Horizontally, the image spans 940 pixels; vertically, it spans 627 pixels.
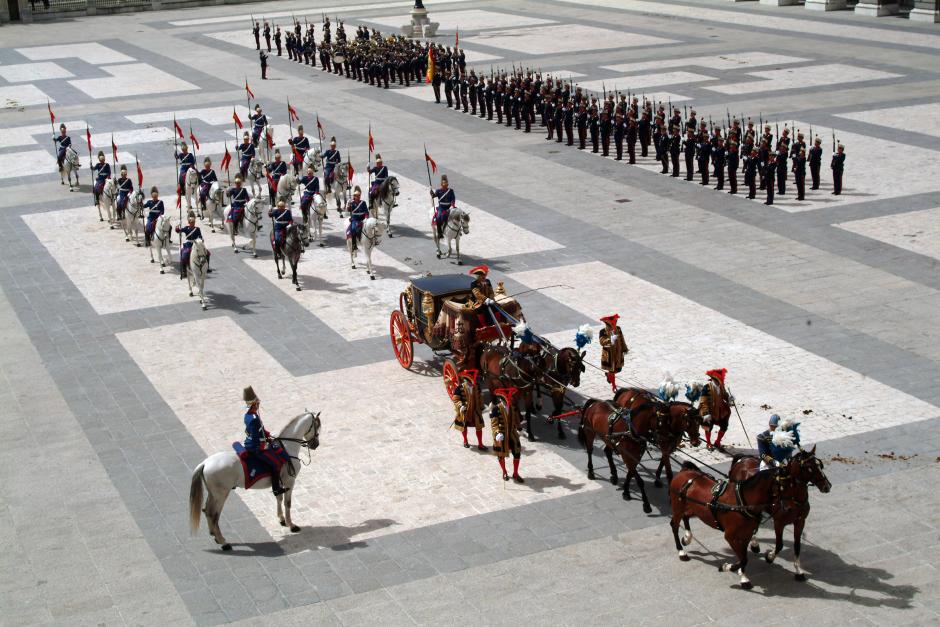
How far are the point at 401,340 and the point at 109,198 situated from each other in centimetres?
1237

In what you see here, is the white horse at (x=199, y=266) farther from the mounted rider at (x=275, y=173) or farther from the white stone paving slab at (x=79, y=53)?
the white stone paving slab at (x=79, y=53)

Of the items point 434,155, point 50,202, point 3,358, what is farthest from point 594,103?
point 3,358

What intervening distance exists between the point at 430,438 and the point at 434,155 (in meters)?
19.0

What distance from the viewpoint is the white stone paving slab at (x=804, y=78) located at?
4272 cm

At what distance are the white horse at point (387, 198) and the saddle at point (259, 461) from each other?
1339 cm

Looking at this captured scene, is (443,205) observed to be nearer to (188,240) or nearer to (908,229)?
(188,240)

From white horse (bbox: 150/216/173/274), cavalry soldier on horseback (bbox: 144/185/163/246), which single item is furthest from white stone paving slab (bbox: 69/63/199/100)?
white horse (bbox: 150/216/173/274)

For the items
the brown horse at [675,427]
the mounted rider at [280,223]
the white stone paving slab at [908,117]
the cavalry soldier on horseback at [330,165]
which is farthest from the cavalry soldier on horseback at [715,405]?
the white stone paving slab at [908,117]

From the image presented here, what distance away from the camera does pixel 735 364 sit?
19.8 meters

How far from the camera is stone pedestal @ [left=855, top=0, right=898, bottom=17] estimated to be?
5800cm

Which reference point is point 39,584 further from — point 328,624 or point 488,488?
point 488,488

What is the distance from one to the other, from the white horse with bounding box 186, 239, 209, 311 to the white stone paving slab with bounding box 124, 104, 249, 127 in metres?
18.2

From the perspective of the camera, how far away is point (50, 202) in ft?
107

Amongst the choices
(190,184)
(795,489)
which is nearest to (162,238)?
(190,184)
